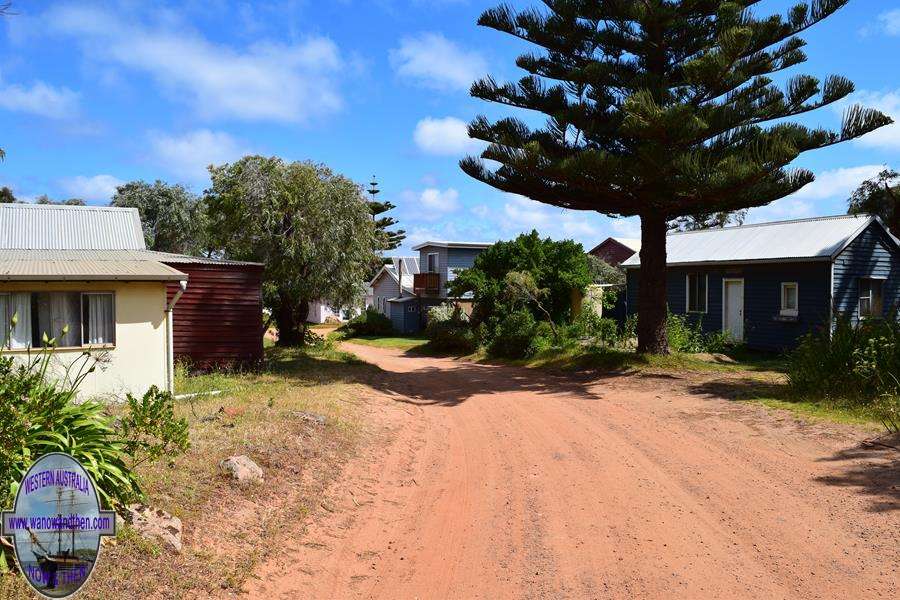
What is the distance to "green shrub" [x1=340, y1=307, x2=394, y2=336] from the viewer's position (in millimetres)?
39938

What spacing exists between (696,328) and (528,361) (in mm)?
6840

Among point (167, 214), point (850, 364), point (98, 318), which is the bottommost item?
point (850, 364)

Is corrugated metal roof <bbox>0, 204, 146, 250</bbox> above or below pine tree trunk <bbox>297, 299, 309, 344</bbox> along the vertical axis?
above

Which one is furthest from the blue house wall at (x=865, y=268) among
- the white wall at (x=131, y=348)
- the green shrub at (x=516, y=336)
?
the white wall at (x=131, y=348)

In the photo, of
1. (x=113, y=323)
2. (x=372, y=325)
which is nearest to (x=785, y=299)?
(x=113, y=323)

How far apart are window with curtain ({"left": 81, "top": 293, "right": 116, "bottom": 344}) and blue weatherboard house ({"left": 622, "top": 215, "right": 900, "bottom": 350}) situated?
13.5 metres

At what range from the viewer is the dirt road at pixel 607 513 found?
18.3ft

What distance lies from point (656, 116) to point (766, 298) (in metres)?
11.0

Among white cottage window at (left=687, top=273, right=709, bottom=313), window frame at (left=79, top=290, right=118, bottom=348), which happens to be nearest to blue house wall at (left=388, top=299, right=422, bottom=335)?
white cottage window at (left=687, top=273, right=709, bottom=313)

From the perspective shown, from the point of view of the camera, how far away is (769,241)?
23500 millimetres

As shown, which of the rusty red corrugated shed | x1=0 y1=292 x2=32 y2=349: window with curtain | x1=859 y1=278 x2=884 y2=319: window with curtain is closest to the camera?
x1=0 y1=292 x2=32 y2=349: window with curtain

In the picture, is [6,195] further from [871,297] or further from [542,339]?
[871,297]

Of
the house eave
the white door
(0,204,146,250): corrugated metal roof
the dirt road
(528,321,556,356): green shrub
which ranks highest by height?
(0,204,146,250): corrugated metal roof

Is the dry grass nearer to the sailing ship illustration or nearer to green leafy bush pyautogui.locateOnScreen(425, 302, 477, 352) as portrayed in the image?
the sailing ship illustration
